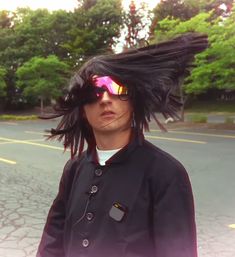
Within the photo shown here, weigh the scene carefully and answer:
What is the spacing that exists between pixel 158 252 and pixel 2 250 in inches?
102

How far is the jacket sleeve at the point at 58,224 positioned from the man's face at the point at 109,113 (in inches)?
9.6

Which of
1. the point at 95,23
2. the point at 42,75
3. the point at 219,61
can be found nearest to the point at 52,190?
the point at 219,61

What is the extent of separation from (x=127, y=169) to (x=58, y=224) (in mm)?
427

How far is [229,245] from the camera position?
3523 millimetres

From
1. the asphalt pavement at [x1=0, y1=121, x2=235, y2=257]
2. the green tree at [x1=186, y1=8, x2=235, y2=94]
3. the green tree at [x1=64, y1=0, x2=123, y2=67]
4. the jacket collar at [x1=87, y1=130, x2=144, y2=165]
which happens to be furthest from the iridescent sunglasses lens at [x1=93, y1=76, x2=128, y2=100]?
the green tree at [x1=64, y1=0, x2=123, y2=67]

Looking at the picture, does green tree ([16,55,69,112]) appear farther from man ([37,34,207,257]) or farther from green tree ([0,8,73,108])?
man ([37,34,207,257])

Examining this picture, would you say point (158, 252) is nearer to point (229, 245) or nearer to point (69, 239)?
point (69, 239)

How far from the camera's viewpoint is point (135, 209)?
4.08 feet

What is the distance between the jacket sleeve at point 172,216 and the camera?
1.21 meters

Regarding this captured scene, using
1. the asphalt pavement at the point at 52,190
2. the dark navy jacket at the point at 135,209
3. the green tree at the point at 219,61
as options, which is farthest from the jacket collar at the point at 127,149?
the green tree at the point at 219,61

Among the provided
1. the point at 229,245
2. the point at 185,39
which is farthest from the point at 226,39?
the point at 185,39

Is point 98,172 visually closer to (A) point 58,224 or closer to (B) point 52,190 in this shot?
(A) point 58,224

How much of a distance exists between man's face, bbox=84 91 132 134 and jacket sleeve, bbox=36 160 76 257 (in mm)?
243

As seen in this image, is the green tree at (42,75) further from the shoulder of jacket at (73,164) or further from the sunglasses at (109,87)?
the sunglasses at (109,87)
